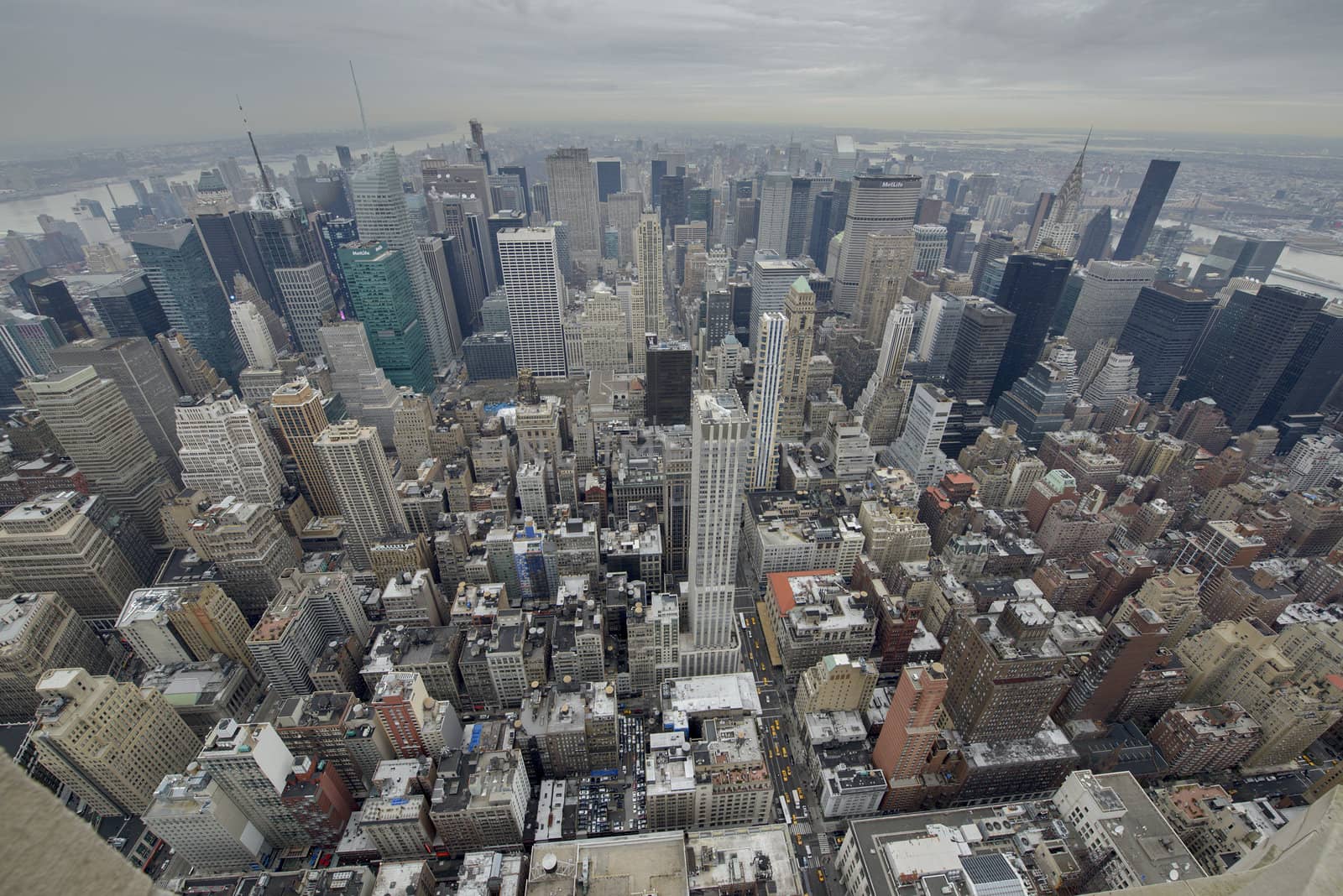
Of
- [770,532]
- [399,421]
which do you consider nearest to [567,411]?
[399,421]

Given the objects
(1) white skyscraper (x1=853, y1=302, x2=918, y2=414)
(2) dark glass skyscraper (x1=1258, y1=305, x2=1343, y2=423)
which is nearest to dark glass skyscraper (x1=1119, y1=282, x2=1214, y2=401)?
(2) dark glass skyscraper (x1=1258, y1=305, x2=1343, y2=423)

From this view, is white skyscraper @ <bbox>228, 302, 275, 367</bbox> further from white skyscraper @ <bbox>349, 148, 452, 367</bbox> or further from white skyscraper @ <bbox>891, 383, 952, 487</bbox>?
white skyscraper @ <bbox>891, 383, 952, 487</bbox>

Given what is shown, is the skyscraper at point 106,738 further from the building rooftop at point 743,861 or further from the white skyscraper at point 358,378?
the white skyscraper at point 358,378

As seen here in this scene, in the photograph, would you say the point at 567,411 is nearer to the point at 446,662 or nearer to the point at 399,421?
the point at 399,421

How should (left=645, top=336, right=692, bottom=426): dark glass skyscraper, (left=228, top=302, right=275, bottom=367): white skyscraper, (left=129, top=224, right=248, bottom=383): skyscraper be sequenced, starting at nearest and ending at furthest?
1. (left=645, top=336, right=692, bottom=426): dark glass skyscraper
2. (left=228, top=302, right=275, bottom=367): white skyscraper
3. (left=129, top=224, right=248, bottom=383): skyscraper

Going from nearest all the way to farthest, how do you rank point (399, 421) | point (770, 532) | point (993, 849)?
point (993, 849) → point (770, 532) → point (399, 421)

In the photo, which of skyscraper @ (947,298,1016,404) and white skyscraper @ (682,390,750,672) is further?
skyscraper @ (947,298,1016,404)
